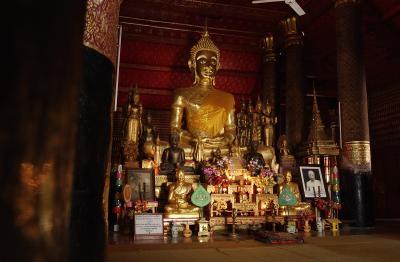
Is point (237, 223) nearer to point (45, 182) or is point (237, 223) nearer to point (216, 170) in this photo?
point (216, 170)

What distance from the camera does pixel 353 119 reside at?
18.6 feet

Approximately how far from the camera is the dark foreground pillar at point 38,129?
0.77 ft

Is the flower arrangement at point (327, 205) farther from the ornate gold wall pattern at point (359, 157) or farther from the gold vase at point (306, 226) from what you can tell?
the ornate gold wall pattern at point (359, 157)

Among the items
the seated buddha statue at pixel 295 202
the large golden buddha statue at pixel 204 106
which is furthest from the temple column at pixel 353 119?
the large golden buddha statue at pixel 204 106

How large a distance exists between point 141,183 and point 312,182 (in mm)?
2586

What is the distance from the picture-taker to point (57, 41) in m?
0.26

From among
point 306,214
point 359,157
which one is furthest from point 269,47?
point 306,214

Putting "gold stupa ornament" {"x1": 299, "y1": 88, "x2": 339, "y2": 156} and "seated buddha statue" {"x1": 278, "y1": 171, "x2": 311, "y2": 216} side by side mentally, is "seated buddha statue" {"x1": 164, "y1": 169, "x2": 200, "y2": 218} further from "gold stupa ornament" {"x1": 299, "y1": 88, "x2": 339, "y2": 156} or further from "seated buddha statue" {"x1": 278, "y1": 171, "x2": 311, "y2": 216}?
"gold stupa ornament" {"x1": 299, "y1": 88, "x2": 339, "y2": 156}

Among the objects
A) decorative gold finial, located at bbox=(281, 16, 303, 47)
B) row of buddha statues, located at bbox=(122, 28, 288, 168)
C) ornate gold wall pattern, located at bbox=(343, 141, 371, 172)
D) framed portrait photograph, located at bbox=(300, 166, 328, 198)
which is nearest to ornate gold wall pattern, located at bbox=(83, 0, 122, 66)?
framed portrait photograph, located at bbox=(300, 166, 328, 198)

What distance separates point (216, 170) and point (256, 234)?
1.14 metres

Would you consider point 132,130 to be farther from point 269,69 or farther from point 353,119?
point 269,69

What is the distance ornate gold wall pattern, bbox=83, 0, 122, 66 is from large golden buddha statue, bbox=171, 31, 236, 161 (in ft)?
17.9

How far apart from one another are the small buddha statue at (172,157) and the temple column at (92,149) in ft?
14.8

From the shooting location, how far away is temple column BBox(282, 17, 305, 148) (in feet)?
25.3
